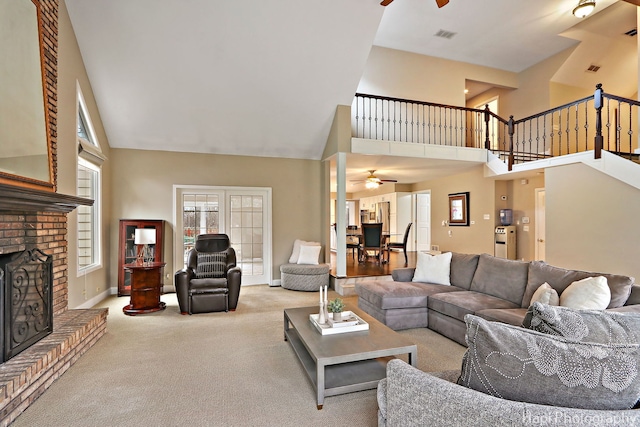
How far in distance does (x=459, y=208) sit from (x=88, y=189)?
8035 mm

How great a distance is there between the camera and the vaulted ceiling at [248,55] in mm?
4301

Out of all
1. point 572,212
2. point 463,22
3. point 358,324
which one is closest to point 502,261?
point 358,324

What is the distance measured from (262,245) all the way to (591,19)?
8.13 m

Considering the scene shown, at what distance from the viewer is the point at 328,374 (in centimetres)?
256

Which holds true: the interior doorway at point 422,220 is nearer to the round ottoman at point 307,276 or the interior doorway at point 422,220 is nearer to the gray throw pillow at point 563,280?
the round ottoman at point 307,276

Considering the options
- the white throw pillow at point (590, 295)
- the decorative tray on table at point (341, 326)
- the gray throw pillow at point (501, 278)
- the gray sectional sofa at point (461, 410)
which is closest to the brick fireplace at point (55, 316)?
the decorative tray on table at point (341, 326)

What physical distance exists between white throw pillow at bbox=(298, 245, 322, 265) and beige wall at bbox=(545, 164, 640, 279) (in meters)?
4.15

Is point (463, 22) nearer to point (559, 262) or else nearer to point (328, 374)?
point (559, 262)

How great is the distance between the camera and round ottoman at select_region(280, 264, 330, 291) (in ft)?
19.5

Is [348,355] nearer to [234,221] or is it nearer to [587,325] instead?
[587,325]

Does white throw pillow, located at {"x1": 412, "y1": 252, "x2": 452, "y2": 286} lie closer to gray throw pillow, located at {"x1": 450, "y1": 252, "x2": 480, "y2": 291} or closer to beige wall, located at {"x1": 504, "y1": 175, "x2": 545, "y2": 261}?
gray throw pillow, located at {"x1": 450, "y1": 252, "x2": 480, "y2": 291}

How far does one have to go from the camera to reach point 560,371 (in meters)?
1.05

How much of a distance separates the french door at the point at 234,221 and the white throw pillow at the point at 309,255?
70 centimetres

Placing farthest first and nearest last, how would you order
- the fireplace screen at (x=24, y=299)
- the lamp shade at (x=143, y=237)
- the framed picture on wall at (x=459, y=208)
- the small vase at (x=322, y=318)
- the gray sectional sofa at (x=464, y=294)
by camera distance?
the framed picture on wall at (x=459, y=208) → the lamp shade at (x=143, y=237) → the gray sectional sofa at (x=464, y=294) → the small vase at (x=322, y=318) → the fireplace screen at (x=24, y=299)
